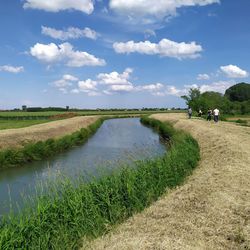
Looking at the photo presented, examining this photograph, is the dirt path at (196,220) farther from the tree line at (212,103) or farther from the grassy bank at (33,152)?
the tree line at (212,103)

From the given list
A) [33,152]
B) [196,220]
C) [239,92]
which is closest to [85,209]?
[196,220]

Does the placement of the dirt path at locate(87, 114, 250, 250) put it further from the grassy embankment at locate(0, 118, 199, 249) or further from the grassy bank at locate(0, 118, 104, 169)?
the grassy bank at locate(0, 118, 104, 169)

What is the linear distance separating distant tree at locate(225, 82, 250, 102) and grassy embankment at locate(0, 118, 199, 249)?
154243 mm

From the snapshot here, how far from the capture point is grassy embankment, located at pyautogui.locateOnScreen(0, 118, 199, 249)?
8797mm

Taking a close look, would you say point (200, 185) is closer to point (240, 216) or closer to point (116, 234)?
point (240, 216)

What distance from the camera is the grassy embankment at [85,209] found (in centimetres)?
880

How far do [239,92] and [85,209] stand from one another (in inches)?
6512

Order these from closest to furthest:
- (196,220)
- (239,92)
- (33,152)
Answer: (196,220) → (33,152) → (239,92)

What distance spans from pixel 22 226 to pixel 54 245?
91cm

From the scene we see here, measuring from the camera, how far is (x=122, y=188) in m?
11.9

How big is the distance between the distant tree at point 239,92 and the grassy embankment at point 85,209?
15424 centimetres

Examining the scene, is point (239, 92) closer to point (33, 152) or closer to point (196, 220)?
point (33, 152)

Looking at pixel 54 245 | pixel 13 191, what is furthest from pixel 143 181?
pixel 13 191

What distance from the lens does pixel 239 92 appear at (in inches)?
6516
